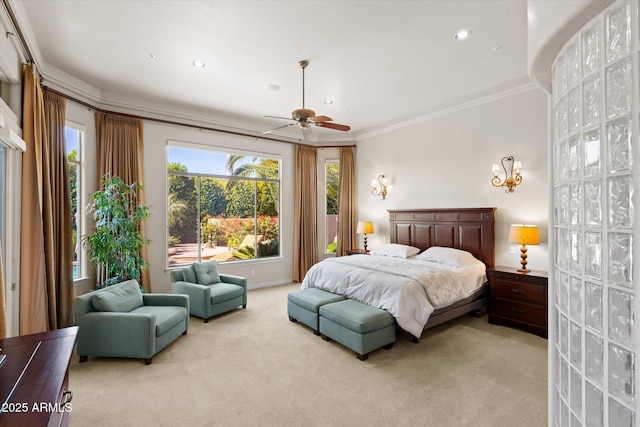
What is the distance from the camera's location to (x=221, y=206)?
19.0 feet

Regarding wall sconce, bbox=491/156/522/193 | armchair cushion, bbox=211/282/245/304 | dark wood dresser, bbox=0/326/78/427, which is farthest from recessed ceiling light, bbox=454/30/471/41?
armchair cushion, bbox=211/282/245/304

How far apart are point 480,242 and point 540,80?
3.56 meters

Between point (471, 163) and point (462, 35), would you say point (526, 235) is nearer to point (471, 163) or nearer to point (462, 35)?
point (471, 163)

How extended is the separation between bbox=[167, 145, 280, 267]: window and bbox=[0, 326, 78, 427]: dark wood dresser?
3702 millimetres

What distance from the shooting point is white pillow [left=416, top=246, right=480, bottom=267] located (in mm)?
4301

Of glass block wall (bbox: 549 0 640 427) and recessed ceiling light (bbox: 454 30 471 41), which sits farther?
recessed ceiling light (bbox: 454 30 471 41)

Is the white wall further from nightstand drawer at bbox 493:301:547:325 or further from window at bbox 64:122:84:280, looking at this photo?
window at bbox 64:122:84:280

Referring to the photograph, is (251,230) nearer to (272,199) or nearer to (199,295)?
(272,199)

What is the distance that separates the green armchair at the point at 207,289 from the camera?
4.12m

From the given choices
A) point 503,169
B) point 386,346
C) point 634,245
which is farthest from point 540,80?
point 503,169

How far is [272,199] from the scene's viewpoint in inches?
252

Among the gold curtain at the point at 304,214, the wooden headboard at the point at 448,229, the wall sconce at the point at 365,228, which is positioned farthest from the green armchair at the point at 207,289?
the wooden headboard at the point at 448,229

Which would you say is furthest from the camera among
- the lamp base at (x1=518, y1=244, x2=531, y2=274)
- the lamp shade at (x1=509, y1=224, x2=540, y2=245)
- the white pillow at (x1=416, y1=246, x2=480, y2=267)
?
the white pillow at (x1=416, y1=246, x2=480, y2=267)

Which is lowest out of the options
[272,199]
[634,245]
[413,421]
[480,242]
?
[413,421]
